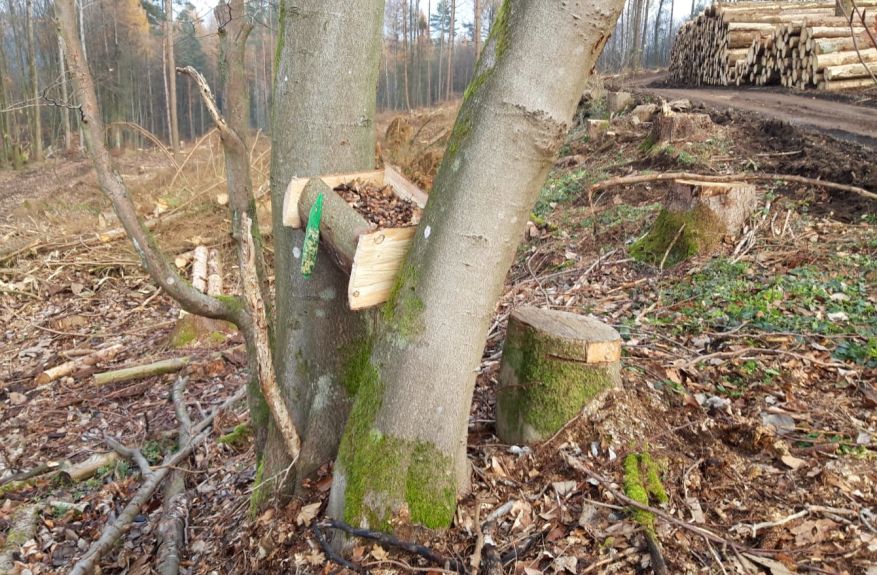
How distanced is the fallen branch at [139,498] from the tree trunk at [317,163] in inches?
32.0

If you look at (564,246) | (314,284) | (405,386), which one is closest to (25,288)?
(564,246)

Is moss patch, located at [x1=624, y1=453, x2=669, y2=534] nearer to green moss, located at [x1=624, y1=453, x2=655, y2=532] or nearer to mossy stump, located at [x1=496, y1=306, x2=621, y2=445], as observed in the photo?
green moss, located at [x1=624, y1=453, x2=655, y2=532]

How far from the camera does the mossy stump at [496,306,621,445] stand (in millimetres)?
2553

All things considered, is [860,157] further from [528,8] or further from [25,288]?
[25,288]

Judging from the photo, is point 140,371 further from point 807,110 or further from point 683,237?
point 807,110

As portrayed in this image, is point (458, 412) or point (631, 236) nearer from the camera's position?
point (458, 412)

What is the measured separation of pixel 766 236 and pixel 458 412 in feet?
13.7

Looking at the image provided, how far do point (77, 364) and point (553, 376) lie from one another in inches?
221

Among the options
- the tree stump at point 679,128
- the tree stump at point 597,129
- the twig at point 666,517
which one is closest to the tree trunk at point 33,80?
the tree stump at point 597,129

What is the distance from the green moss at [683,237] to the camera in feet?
16.6

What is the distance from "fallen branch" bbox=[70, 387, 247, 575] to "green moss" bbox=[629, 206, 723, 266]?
369cm

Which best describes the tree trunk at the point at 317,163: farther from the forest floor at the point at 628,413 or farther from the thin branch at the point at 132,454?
the thin branch at the point at 132,454

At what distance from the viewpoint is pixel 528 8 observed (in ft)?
5.57

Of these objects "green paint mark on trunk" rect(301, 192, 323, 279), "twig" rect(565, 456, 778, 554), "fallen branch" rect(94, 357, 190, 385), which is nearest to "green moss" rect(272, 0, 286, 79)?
"green paint mark on trunk" rect(301, 192, 323, 279)
